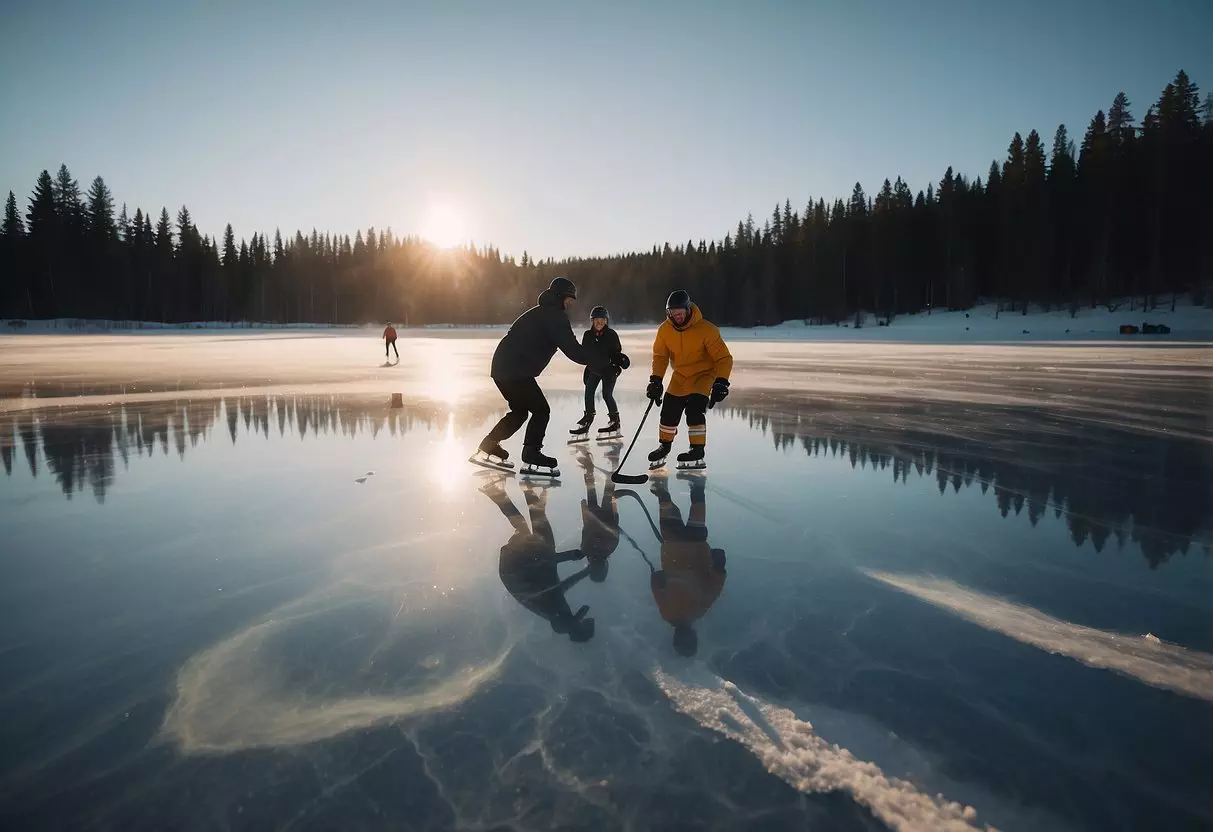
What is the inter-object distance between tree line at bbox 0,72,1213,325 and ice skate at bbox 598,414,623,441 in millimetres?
50562

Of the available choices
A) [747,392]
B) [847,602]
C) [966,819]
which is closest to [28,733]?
[966,819]

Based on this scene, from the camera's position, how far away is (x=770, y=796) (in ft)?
5.92

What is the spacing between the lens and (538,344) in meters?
6.05

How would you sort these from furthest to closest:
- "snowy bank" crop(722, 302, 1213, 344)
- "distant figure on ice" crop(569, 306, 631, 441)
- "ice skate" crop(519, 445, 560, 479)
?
"snowy bank" crop(722, 302, 1213, 344) < "distant figure on ice" crop(569, 306, 631, 441) < "ice skate" crop(519, 445, 560, 479)

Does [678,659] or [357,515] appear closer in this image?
[678,659]

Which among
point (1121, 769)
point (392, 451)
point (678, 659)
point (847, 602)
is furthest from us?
point (392, 451)

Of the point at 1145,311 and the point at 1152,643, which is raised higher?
the point at 1145,311

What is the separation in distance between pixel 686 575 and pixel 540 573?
88 centimetres

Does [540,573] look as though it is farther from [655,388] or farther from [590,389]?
[590,389]

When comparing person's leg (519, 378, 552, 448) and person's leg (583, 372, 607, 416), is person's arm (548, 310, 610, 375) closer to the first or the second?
person's leg (519, 378, 552, 448)

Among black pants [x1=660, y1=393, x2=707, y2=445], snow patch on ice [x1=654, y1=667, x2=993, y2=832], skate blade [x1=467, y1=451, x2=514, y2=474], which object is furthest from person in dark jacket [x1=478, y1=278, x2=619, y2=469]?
snow patch on ice [x1=654, y1=667, x2=993, y2=832]

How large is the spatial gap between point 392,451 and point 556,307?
265 cm

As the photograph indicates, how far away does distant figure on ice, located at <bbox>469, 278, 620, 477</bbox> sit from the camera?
5945 mm

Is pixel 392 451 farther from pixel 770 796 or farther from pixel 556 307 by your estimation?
pixel 770 796
